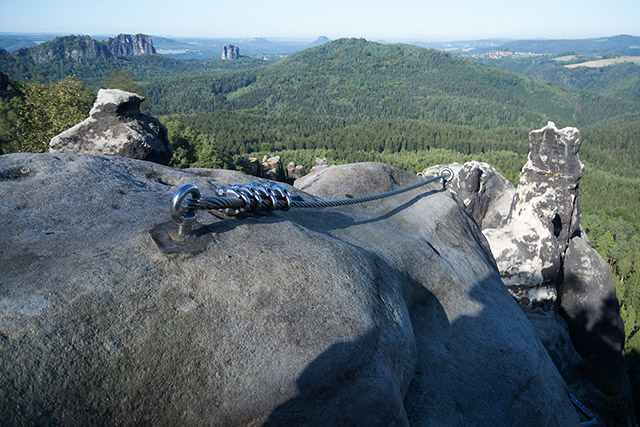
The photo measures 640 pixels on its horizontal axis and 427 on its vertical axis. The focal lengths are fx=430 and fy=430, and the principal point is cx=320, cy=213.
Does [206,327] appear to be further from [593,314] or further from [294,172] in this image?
[294,172]

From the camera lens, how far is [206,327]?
3295mm

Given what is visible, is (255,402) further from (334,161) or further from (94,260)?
(334,161)

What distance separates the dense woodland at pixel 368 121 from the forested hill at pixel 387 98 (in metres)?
0.66

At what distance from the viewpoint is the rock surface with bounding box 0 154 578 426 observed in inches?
112

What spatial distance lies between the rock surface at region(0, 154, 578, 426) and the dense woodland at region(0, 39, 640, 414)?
75.8 ft

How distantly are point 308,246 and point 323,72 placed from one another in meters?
205

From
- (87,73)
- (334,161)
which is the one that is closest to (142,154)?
(334,161)

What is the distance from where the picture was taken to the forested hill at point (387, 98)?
14500 centimetres

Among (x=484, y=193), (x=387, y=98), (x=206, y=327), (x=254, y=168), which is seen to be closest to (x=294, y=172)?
(x=254, y=168)

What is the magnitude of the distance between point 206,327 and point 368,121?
120 metres

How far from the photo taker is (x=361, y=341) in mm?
3736

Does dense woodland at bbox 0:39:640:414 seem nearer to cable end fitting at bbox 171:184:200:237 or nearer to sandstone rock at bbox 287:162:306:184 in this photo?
sandstone rock at bbox 287:162:306:184

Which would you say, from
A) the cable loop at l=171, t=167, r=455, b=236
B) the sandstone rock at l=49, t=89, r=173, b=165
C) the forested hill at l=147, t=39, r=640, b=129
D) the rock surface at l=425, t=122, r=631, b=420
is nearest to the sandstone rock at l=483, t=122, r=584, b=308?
the rock surface at l=425, t=122, r=631, b=420

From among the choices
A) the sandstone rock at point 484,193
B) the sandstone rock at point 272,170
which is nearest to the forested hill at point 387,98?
the sandstone rock at point 272,170
